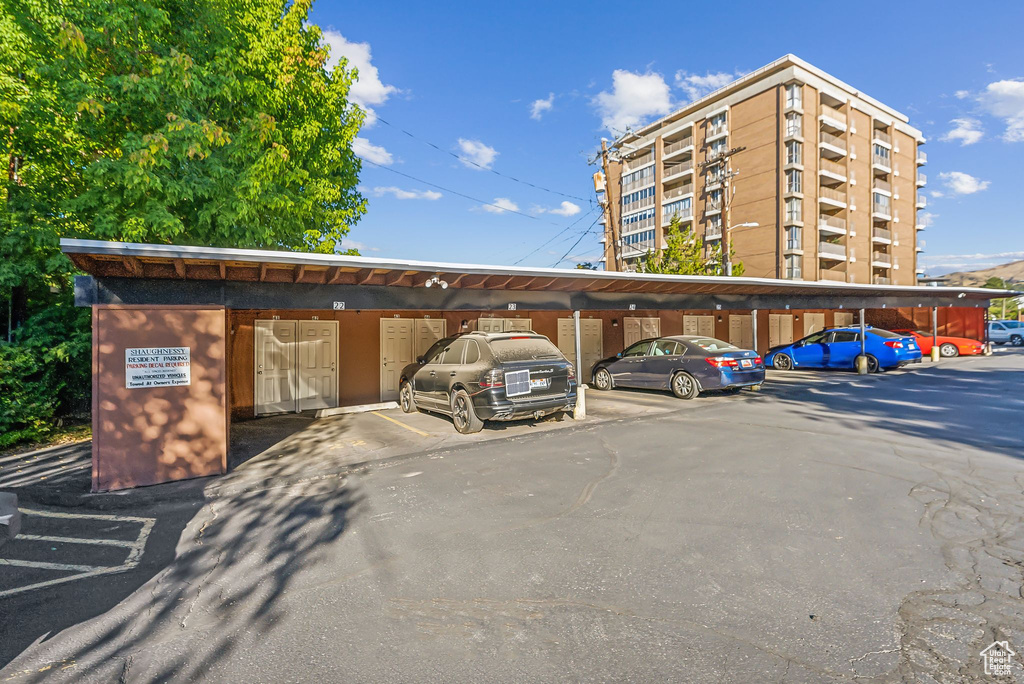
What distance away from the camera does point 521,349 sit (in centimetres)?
933

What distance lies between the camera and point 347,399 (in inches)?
510

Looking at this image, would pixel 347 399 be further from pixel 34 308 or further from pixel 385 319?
pixel 34 308

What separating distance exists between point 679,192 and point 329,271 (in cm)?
5237

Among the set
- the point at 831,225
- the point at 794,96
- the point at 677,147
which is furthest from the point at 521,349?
the point at 677,147

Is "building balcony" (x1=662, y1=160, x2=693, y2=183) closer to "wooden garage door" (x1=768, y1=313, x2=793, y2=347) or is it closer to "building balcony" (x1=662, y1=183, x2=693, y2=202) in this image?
"building balcony" (x1=662, y1=183, x2=693, y2=202)

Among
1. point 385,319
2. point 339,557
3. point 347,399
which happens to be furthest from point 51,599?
point 385,319

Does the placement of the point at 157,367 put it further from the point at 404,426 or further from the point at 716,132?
the point at 716,132

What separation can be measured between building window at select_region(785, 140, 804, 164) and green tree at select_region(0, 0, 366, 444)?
44858mm

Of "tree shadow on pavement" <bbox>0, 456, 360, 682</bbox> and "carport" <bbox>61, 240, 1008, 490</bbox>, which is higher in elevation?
"carport" <bbox>61, 240, 1008, 490</bbox>

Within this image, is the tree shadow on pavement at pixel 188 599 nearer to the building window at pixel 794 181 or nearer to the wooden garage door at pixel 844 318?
the wooden garage door at pixel 844 318

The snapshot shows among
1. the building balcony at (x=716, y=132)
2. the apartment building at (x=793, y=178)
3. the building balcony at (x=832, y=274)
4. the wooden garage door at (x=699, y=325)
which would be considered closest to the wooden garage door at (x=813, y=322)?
the wooden garage door at (x=699, y=325)

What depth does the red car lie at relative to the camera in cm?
2220

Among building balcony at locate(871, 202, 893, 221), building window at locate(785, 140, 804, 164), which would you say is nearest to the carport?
building window at locate(785, 140, 804, 164)

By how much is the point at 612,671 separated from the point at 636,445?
5.34 m
